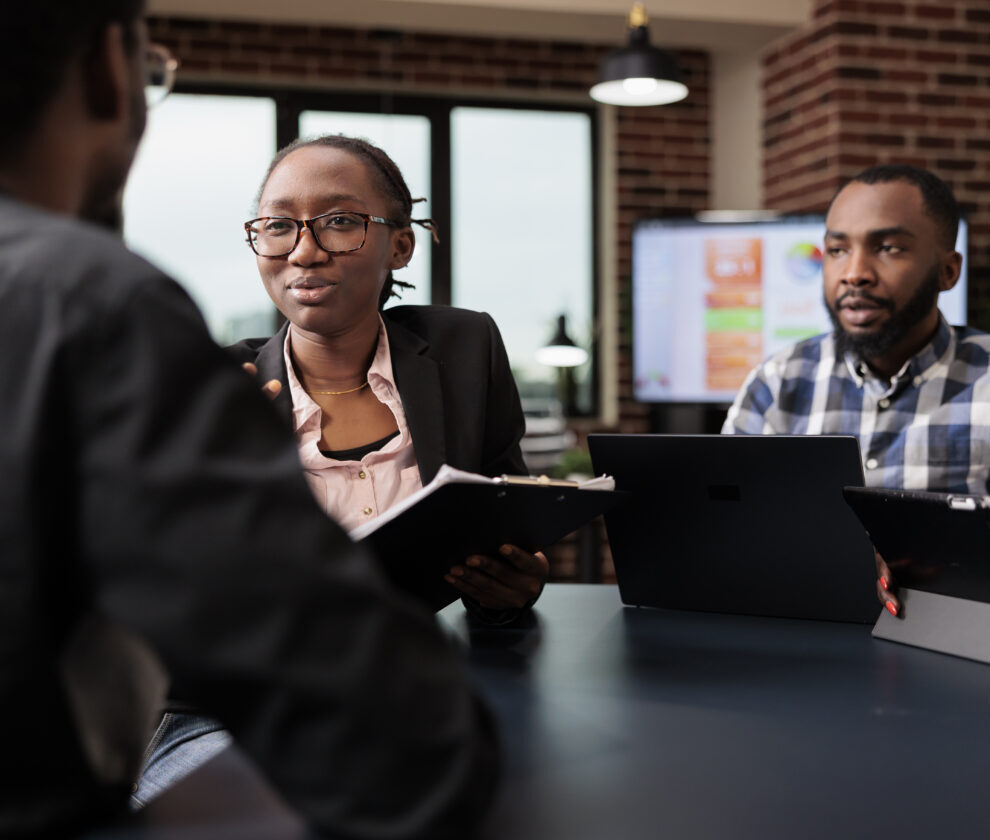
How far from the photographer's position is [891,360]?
2.23 meters

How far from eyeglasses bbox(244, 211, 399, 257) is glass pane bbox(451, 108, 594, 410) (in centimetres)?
378

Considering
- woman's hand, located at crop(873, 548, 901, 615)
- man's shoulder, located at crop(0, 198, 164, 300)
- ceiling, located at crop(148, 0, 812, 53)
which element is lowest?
woman's hand, located at crop(873, 548, 901, 615)

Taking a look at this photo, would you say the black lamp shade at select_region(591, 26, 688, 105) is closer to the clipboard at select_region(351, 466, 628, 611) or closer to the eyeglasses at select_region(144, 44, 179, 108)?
the clipboard at select_region(351, 466, 628, 611)

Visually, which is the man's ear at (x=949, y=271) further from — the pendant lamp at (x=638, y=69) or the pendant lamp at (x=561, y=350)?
the pendant lamp at (x=561, y=350)

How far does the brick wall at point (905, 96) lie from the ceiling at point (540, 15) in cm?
25

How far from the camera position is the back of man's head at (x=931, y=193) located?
227 centimetres

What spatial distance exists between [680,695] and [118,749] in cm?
63

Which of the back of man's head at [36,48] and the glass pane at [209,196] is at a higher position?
the glass pane at [209,196]

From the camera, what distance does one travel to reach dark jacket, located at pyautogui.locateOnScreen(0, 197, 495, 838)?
0.56 metres

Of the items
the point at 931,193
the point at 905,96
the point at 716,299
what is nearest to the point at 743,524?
the point at 931,193

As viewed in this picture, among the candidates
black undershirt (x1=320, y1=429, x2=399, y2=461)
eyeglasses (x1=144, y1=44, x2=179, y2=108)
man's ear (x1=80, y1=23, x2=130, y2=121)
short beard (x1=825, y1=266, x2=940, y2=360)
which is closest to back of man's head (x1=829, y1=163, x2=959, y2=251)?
short beard (x1=825, y1=266, x2=940, y2=360)

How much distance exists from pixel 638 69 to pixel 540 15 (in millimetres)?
1071

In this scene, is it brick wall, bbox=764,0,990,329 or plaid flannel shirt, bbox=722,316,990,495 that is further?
brick wall, bbox=764,0,990,329

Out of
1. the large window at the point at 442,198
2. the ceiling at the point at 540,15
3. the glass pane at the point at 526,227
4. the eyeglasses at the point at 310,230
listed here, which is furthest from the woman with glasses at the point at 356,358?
the glass pane at the point at 526,227
